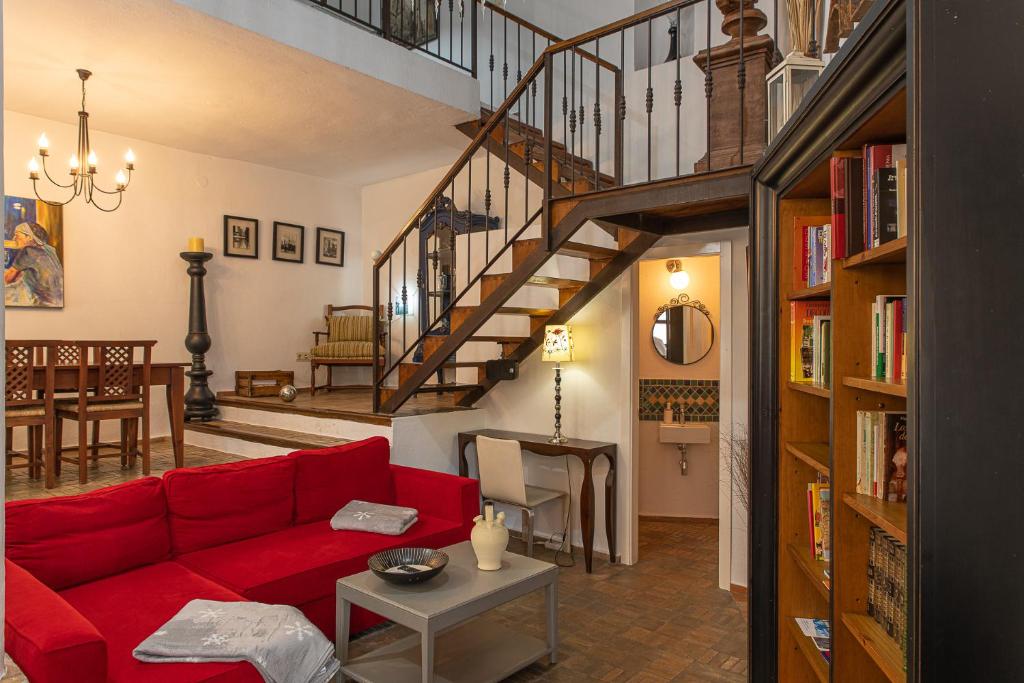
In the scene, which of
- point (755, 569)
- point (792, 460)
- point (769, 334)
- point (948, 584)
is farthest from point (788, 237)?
point (948, 584)

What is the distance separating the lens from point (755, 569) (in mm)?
2369

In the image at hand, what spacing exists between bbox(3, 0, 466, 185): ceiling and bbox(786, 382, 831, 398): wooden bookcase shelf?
3592 millimetres

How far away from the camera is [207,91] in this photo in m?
4.90

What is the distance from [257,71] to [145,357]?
81.5 inches

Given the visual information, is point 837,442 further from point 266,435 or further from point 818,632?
point 266,435

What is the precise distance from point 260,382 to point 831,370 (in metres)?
6.12

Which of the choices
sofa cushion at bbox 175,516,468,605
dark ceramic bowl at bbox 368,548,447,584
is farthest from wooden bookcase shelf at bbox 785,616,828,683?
sofa cushion at bbox 175,516,468,605

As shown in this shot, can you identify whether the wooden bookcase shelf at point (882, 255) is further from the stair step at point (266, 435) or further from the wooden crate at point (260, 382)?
the wooden crate at point (260, 382)

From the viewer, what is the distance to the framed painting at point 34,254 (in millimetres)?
5431

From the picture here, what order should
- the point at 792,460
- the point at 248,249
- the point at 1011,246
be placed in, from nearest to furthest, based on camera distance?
the point at 1011,246 < the point at 792,460 < the point at 248,249

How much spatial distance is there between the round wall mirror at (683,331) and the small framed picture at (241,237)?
4139 millimetres

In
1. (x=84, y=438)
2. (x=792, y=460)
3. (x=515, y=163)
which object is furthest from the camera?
(x=515, y=163)

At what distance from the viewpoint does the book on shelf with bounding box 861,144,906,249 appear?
5.02 feet

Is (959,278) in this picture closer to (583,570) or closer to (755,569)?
(755,569)
